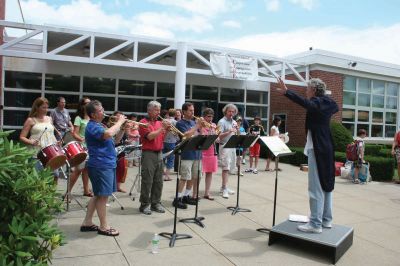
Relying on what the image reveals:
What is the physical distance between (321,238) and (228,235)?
4.18 feet

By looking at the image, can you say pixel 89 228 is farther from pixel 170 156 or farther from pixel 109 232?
pixel 170 156

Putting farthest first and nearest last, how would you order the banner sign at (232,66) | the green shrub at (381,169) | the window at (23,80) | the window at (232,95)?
the window at (232,95), the window at (23,80), the banner sign at (232,66), the green shrub at (381,169)

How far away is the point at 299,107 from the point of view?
52.2 ft

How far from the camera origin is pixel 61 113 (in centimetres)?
902

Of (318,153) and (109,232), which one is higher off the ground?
(318,153)

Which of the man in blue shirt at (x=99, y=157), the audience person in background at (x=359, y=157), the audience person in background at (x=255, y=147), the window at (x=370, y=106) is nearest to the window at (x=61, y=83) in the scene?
the audience person in background at (x=255, y=147)

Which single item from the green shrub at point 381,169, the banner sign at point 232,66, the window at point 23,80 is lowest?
the green shrub at point 381,169

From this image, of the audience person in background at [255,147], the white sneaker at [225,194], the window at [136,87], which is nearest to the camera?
the white sneaker at [225,194]

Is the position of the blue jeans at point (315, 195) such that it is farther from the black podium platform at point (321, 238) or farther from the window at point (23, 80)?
the window at point (23, 80)

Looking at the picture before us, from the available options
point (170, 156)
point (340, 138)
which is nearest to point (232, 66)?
point (170, 156)

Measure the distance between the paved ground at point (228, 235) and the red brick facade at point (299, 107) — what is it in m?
7.75

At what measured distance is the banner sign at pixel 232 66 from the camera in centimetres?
1192

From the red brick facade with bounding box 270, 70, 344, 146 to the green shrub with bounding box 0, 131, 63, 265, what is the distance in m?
13.8

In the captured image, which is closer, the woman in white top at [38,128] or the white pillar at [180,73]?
the woman in white top at [38,128]
